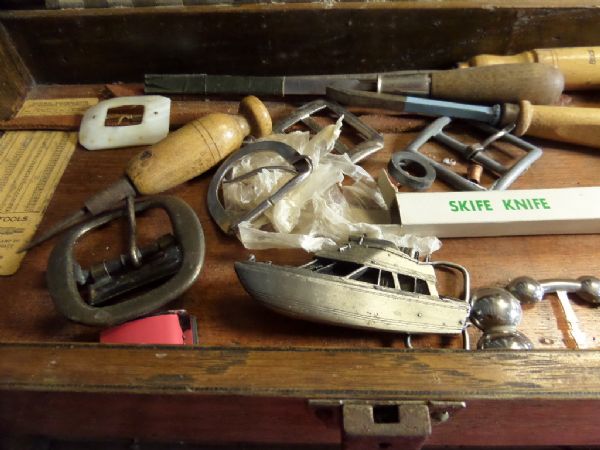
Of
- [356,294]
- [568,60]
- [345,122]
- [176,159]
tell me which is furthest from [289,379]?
[568,60]

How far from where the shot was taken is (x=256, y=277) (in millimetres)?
538

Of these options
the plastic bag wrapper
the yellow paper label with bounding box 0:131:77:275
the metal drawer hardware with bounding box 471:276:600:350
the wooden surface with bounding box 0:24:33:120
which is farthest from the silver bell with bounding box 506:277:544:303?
the wooden surface with bounding box 0:24:33:120

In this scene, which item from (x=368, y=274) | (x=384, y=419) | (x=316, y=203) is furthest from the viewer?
(x=316, y=203)

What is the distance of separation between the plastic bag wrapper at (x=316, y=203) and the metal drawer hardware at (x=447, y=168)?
2.3 inches

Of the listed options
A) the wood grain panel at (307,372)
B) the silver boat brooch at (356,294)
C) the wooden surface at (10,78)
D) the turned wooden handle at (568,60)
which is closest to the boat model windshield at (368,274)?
the silver boat brooch at (356,294)

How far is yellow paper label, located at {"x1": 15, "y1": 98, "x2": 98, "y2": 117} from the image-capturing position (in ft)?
2.81

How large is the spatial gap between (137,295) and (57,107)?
1.53ft

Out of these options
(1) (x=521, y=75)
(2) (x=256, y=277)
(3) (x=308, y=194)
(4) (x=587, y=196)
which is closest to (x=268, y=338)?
(2) (x=256, y=277)

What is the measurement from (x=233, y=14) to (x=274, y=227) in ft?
1.31

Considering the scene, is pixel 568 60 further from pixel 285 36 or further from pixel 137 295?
pixel 137 295

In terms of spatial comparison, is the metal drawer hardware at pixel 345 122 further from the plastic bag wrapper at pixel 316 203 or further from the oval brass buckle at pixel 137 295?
the oval brass buckle at pixel 137 295

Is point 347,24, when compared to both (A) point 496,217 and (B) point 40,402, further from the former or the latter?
(B) point 40,402

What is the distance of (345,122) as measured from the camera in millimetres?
824

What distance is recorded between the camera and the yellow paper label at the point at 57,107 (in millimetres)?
857
